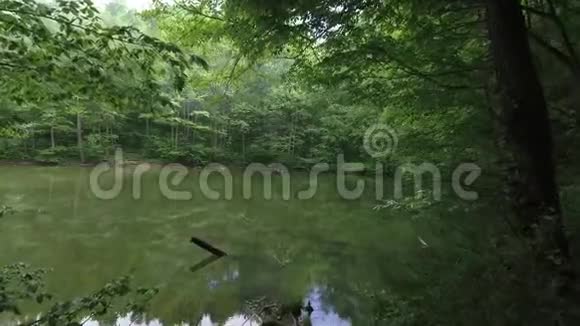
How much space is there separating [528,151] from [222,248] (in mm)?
6924

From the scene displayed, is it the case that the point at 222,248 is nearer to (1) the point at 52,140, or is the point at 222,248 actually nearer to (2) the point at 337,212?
(2) the point at 337,212

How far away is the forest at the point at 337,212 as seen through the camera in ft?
7.25

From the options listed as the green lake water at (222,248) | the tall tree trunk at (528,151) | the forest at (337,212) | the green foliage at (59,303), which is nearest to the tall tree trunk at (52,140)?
the green lake water at (222,248)

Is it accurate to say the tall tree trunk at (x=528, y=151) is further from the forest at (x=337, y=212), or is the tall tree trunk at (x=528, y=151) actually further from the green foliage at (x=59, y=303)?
the green foliage at (x=59, y=303)

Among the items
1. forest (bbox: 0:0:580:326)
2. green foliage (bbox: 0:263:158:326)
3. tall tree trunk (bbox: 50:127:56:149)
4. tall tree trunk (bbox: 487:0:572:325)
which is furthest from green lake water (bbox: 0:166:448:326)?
tall tree trunk (bbox: 50:127:56:149)

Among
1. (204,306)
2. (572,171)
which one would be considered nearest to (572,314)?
(572,171)

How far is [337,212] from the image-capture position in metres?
12.6

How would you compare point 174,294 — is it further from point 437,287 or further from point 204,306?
point 437,287

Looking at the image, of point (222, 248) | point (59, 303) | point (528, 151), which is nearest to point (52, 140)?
point (222, 248)

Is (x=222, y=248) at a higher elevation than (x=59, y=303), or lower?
lower

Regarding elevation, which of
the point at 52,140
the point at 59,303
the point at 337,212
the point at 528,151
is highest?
the point at 52,140

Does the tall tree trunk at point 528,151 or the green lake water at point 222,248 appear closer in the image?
the tall tree trunk at point 528,151

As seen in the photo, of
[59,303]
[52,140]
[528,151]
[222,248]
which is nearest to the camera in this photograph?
[59,303]

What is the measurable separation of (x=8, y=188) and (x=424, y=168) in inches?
541
